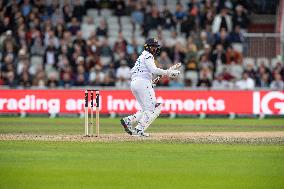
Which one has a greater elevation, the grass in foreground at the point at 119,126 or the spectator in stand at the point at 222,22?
the spectator in stand at the point at 222,22

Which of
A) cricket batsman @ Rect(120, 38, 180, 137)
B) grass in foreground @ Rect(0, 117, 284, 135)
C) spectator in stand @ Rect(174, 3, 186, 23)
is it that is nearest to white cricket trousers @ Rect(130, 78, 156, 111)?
cricket batsman @ Rect(120, 38, 180, 137)

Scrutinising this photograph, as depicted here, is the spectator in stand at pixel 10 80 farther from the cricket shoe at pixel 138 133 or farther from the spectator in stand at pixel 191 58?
the cricket shoe at pixel 138 133

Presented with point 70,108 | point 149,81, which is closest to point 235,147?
point 149,81

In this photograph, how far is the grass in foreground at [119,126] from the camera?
87.8 ft

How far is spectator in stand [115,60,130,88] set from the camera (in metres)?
36.0

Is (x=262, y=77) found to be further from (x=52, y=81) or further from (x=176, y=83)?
(x=52, y=81)

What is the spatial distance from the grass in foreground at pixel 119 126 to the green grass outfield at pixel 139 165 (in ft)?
15.9

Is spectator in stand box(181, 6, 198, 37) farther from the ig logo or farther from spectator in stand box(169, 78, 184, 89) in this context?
the ig logo

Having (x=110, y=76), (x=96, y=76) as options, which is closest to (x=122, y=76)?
(x=110, y=76)

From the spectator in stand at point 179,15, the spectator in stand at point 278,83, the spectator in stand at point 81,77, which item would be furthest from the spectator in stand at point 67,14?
the spectator in stand at point 278,83

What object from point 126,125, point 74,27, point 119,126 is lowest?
point 119,126

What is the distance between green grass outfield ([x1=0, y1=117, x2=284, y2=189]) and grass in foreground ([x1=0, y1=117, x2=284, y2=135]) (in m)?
4.85

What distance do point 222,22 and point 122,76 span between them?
477 cm

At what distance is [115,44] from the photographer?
37500 mm
